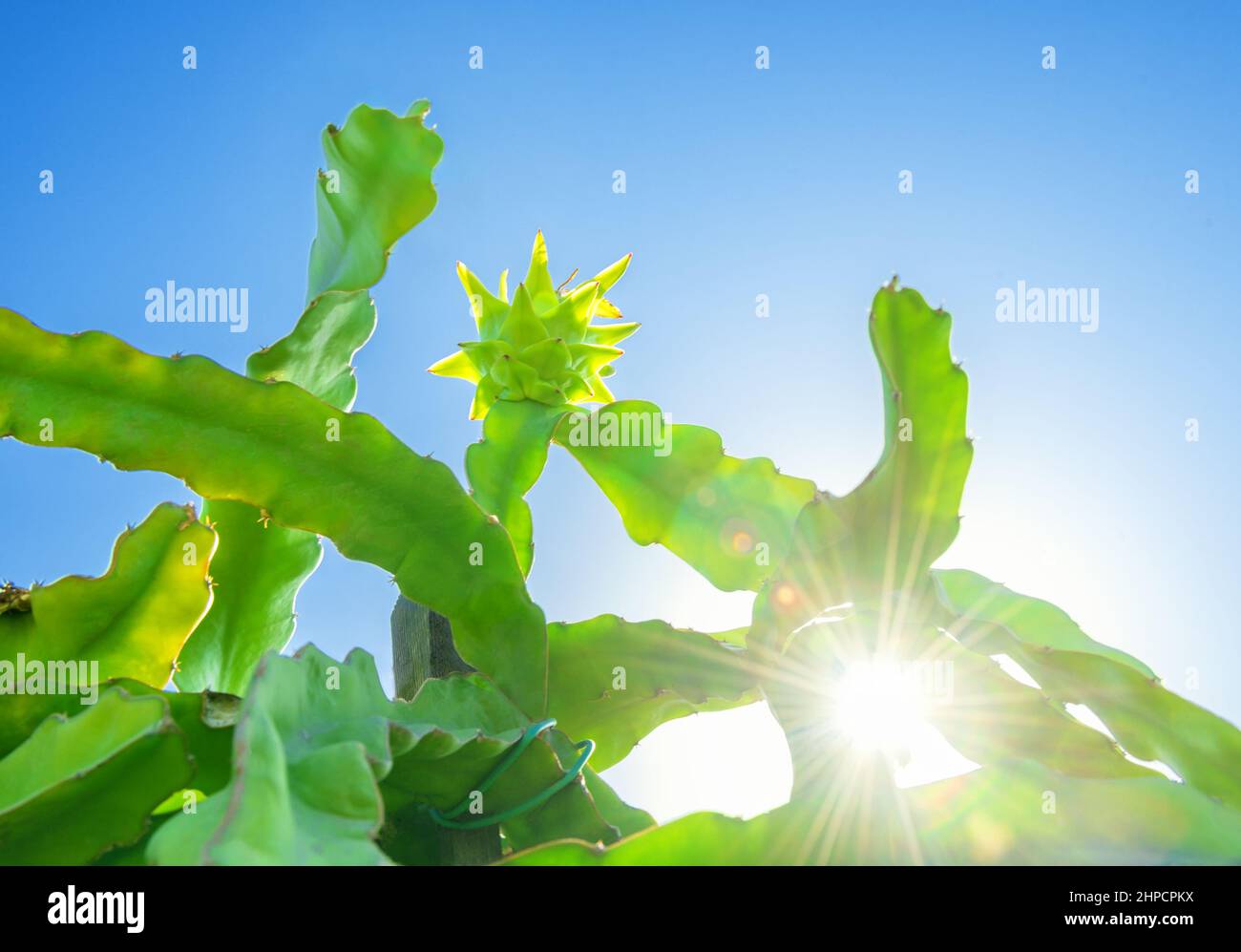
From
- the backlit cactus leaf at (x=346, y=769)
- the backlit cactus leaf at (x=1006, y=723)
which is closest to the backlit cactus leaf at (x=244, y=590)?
the backlit cactus leaf at (x=346, y=769)

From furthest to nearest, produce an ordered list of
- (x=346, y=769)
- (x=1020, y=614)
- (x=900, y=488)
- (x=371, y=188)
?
(x=371, y=188) < (x=1020, y=614) < (x=900, y=488) < (x=346, y=769)

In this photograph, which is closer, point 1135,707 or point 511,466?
point 1135,707

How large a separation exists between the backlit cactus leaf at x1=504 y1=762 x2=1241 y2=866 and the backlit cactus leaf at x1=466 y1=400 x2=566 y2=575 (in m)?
0.49

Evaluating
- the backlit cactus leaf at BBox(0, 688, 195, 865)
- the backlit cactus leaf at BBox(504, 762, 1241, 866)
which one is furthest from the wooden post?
the backlit cactus leaf at BBox(504, 762, 1241, 866)

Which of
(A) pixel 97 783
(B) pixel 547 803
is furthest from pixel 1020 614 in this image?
(A) pixel 97 783

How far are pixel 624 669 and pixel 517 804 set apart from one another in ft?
0.78

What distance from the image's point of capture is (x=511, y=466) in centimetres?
116

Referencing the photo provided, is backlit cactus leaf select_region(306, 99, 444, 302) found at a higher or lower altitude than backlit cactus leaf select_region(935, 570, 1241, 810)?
higher

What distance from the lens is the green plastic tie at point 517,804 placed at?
2.71ft

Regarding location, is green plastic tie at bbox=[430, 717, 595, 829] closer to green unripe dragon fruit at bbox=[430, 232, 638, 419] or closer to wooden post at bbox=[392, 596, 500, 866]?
wooden post at bbox=[392, 596, 500, 866]

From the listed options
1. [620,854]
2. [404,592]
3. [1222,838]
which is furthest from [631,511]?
[1222,838]

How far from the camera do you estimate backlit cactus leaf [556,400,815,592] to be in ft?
3.76

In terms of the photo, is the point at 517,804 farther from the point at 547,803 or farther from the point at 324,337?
the point at 324,337
